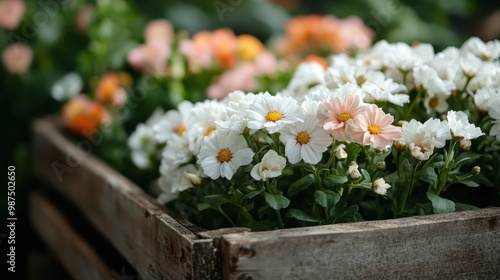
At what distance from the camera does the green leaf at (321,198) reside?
3.39 ft

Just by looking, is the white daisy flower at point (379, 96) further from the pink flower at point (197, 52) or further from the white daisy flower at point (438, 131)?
the pink flower at point (197, 52)

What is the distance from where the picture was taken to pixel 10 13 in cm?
264

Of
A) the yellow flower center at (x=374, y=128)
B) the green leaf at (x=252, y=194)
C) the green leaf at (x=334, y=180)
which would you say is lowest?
the green leaf at (x=334, y=180)

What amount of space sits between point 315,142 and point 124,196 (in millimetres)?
532

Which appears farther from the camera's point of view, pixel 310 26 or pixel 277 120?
pixel 310 26

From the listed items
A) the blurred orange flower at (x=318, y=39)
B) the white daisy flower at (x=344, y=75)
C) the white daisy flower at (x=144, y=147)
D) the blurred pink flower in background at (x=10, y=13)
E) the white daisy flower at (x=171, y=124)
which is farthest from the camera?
the blurred pink flower in background at (x=10, y=13)

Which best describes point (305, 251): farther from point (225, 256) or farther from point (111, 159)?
point (111, 159)

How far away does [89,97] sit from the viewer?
2334 millimetres

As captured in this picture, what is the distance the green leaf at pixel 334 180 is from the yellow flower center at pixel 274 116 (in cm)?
11

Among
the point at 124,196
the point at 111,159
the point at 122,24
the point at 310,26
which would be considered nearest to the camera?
the point at 124,196

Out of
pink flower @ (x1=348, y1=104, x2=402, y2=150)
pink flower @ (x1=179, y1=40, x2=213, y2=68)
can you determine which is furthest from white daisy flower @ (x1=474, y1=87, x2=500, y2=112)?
pink flower @ (x1=179, y1=40, x2=213, y2=68)

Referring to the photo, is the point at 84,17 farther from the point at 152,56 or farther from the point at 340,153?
the point at 340,153

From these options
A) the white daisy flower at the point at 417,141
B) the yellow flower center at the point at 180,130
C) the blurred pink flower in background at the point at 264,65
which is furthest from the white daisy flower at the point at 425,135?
the blurred pink flower in background at the point at 264,65

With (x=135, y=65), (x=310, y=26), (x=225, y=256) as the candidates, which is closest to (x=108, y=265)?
(x=135, y=65)
